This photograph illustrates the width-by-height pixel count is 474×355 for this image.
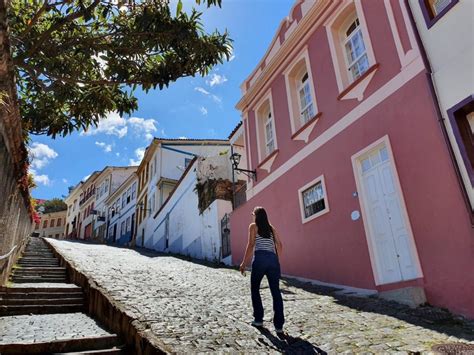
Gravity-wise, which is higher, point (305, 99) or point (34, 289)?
point (305, 99)

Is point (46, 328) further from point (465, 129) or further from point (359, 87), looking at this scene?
point (359, 87)

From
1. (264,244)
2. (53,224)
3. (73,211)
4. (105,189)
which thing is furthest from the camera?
(53,224)

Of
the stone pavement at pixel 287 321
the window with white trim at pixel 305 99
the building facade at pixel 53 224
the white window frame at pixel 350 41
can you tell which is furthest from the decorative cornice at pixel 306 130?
the building facade at pixel 53 224

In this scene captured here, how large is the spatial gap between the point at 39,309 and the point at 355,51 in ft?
29.4

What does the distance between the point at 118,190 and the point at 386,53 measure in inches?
1430

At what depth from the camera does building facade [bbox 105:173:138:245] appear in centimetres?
3568

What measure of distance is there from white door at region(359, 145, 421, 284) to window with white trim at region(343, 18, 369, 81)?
232 cm

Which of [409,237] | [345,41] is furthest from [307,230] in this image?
[345,41]

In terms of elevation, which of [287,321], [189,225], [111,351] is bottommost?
[111,351]

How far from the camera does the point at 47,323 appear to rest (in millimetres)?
5816

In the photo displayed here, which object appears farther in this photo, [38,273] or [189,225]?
[189,225]

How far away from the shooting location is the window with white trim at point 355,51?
28.9ft

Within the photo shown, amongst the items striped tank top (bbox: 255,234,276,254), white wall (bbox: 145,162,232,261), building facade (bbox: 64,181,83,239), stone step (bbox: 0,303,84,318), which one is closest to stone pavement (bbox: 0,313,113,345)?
stone step (bbox: 0,303,84,318)

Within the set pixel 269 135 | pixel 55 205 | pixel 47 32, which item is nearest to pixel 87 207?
pixel 55 205
